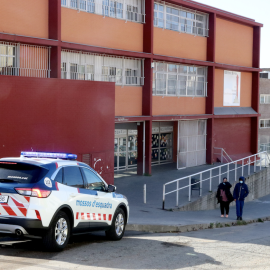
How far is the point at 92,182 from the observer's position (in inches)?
390

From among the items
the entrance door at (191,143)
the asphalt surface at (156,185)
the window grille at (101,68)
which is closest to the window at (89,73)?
the window grille at (101,68)

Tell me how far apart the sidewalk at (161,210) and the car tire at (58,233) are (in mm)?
4051

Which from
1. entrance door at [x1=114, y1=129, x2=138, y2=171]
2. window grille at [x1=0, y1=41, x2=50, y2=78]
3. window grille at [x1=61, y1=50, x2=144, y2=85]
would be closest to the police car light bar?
window grille at [x1=0, y1=41, x2=50, y2=78]

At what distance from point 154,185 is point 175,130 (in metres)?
9.12

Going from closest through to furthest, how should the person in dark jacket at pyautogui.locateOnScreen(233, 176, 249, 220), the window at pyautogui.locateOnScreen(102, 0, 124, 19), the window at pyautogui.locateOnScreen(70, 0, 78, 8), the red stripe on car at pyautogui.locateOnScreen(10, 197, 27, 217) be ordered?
the red stripe on car at pyautogui.locateOnScreen(10, 197, 27, 217)
the person in dark jacket at pyautogui.locateOnScreen(233, 176, 249, 220)
the window at pyautogui.locateOnScreen(70, 0, 78, 8)
the window at pyautogui.locateOnScreen(102, 0, 124, 19)

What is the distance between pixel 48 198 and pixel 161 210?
9165 mm

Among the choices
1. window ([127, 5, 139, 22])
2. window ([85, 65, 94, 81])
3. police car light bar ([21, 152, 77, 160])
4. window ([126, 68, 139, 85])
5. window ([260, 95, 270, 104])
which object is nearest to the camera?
police car light bar ([21, 152, 77, 160])

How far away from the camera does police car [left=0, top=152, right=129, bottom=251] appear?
26.7ft

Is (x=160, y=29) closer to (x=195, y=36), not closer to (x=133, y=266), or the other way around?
(x=195, y=36)

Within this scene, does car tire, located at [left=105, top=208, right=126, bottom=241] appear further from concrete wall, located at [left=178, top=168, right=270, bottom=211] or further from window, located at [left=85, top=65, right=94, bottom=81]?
window, located at [left=85, top=65, right=94, bottom=81]

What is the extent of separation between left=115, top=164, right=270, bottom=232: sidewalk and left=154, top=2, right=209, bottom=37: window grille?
8090 mm

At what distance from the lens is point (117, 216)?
1081 cm

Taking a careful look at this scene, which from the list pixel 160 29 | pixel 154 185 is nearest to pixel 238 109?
pixel 160 29

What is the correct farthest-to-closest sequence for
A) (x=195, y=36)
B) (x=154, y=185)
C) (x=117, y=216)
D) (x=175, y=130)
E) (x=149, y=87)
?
(x=175, y=130) < (x=195, y=36) < (x=149, y=87) < (x=154, y=185) < (x=117, y=216)
